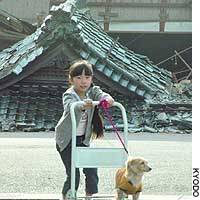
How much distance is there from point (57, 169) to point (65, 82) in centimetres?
1049

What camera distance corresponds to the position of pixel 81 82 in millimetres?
5082

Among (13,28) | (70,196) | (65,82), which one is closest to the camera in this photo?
(70,196)

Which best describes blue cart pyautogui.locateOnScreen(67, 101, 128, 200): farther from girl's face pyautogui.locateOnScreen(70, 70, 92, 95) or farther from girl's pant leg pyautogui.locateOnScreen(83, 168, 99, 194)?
girl's pant leg pyautogui.locateOnScreen(83, 168, 99, 194)

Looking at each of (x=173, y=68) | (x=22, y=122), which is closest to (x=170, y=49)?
(x=173, y=68)

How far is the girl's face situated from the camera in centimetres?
507

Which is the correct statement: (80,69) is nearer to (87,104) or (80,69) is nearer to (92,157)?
(87,104)

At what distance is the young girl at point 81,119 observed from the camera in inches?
200

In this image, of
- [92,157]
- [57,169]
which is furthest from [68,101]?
[57,169]

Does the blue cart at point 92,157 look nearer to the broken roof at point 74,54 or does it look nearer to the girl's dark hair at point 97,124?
the girl's dark hair at point 97,124

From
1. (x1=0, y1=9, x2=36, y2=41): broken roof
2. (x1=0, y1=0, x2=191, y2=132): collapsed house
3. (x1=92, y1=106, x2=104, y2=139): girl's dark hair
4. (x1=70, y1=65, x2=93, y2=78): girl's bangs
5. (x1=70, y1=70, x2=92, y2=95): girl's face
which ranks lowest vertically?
(x1=92, y1=106, x2=104, y2=139): girl's dark hair

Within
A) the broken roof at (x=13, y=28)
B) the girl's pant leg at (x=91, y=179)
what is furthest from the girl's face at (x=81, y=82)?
the broken roof at (x=13, y=28)

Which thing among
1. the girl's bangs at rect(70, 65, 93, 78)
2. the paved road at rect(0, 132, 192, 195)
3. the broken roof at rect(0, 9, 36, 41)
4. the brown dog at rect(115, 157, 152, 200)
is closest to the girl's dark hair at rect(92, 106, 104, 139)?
the girl's bangs at rect(70, 65, 93, 78)

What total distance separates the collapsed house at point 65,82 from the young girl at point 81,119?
12124 millimetres

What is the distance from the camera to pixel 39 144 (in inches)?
511
